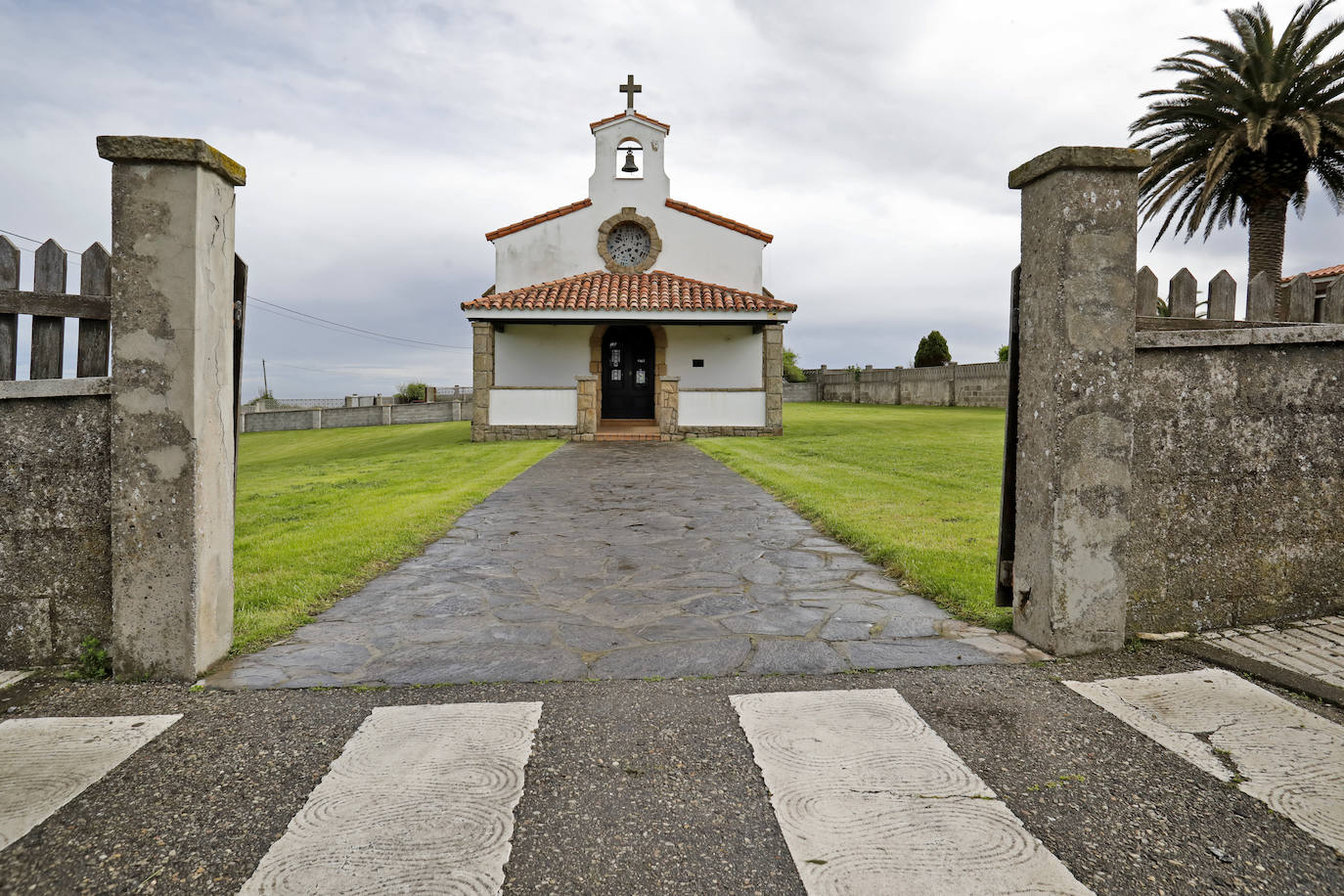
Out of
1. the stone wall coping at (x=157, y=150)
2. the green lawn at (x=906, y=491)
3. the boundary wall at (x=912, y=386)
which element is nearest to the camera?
the stone wall coping at (x=157, y=150)

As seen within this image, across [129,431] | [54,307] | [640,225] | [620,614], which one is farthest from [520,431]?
[129,431]

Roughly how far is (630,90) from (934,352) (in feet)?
60.1

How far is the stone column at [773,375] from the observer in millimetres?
17438

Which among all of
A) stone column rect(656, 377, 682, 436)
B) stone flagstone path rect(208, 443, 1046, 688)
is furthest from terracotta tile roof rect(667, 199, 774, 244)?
stone flagstone path rect(208, 443, 1046, 688)

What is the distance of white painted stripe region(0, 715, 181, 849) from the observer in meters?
2.03

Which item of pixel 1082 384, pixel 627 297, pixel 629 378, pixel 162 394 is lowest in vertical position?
pixel 162 394

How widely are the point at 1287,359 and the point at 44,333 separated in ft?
19.2

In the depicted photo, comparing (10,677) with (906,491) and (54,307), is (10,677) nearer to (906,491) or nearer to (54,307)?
(54,307)

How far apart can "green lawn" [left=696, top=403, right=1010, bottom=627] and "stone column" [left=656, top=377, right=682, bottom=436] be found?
1259 millimetres

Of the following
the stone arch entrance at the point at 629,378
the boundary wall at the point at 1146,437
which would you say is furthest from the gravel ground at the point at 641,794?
the stone arch entrance at the point at 629,378

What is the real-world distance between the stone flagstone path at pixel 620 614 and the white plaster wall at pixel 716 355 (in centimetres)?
1233

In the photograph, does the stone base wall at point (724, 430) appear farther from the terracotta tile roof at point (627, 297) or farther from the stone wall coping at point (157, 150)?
the stone wall coping at point (157, 150)

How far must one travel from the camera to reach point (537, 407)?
17.3 m

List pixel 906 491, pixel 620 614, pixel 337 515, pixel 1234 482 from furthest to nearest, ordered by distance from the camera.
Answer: pixel 906 491, pixel 337 515, pixel 620 614, pixel 1234 482
